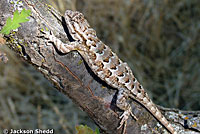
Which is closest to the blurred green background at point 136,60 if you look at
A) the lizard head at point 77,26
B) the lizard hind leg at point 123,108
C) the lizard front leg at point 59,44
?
the lizard head at point 77,26

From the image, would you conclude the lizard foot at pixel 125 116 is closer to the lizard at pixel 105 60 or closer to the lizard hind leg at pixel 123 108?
the lizard hind leg at pixel 123 108

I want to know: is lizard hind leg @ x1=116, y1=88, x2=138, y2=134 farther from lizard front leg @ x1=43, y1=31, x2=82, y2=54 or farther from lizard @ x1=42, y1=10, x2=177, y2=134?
lizard front leg @ x1=43, y1=31, x2=82, y2=54

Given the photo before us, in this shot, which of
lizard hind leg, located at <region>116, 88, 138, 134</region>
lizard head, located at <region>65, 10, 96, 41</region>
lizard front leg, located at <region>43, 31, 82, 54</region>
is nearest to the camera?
→ lizard front leg, located at <region>43, 31, 82, 54</region>

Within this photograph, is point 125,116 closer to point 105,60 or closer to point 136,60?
point 105,60

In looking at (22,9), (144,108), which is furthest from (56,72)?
(144,108)

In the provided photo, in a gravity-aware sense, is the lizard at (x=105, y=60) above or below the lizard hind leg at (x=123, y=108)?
above

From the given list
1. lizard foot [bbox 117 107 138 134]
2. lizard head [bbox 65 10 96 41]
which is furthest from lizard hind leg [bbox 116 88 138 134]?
lizard head [bbox 65 10 96 41]
